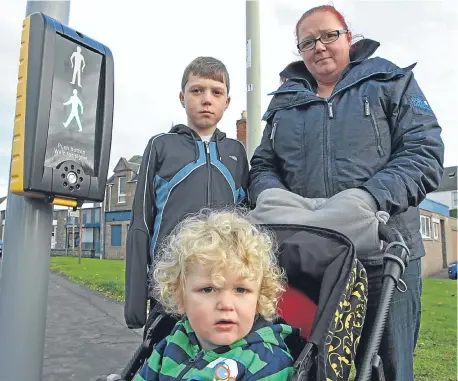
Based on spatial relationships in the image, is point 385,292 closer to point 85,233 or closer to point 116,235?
point 116,235

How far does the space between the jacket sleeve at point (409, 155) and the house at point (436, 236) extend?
2304 cm

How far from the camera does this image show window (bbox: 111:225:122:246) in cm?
3666

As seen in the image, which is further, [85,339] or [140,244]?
[85,339]

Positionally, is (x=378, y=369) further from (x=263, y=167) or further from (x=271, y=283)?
(x=263, y=167)

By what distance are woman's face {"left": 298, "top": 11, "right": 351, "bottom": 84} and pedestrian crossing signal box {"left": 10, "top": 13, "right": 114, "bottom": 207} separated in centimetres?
111

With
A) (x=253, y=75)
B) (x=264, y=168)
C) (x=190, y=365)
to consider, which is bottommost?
(x=190, y=365)

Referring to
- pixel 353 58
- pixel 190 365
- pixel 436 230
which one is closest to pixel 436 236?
pixel 436 230

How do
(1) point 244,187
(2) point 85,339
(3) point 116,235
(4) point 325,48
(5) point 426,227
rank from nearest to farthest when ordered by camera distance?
(4) point 325,48 → (1) point 244,187 → (2) point 85,339 → (5) point 426,227 → (3) point 116,235

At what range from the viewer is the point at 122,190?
37312 mm

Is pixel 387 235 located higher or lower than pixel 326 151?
lower

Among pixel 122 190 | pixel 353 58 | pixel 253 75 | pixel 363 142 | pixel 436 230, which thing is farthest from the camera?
pixel 122 190

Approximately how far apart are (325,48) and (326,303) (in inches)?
48.2

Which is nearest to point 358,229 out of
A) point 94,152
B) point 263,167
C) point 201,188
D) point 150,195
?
point 263,167

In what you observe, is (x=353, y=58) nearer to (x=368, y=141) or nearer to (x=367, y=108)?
(x=367, y=108)
